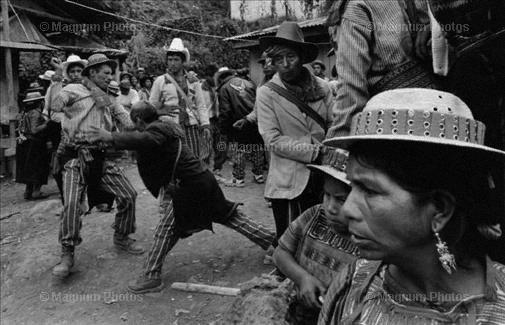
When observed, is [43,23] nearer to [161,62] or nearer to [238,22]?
[161,62]

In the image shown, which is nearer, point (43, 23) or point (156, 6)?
point (43, 23)

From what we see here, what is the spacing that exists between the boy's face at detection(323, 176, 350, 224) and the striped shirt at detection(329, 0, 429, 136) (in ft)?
1.04

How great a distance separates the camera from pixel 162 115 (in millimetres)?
6641

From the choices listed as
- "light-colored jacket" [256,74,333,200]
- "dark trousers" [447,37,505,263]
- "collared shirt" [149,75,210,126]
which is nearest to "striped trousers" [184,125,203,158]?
"collared shirt" [149,75,210,126]

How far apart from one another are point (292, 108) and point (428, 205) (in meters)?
2.58

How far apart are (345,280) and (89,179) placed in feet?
14.4

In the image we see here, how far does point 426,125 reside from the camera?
125 centimetres

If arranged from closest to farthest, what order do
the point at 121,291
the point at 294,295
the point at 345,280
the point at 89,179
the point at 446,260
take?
the point at 446,260 < the point at 345,280 < the point at 294,295 < the point at 121,291 < the point at 89,179

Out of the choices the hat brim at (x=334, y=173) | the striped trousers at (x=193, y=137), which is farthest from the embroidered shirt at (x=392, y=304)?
the striped trousers at (x=193, y=137)

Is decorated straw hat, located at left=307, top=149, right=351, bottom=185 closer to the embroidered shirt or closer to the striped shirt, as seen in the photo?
the striped shirt

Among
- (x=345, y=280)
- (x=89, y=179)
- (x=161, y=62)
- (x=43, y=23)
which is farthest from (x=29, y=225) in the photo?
(x=161, y=62)

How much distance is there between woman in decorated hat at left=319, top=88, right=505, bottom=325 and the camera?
4.16ft
